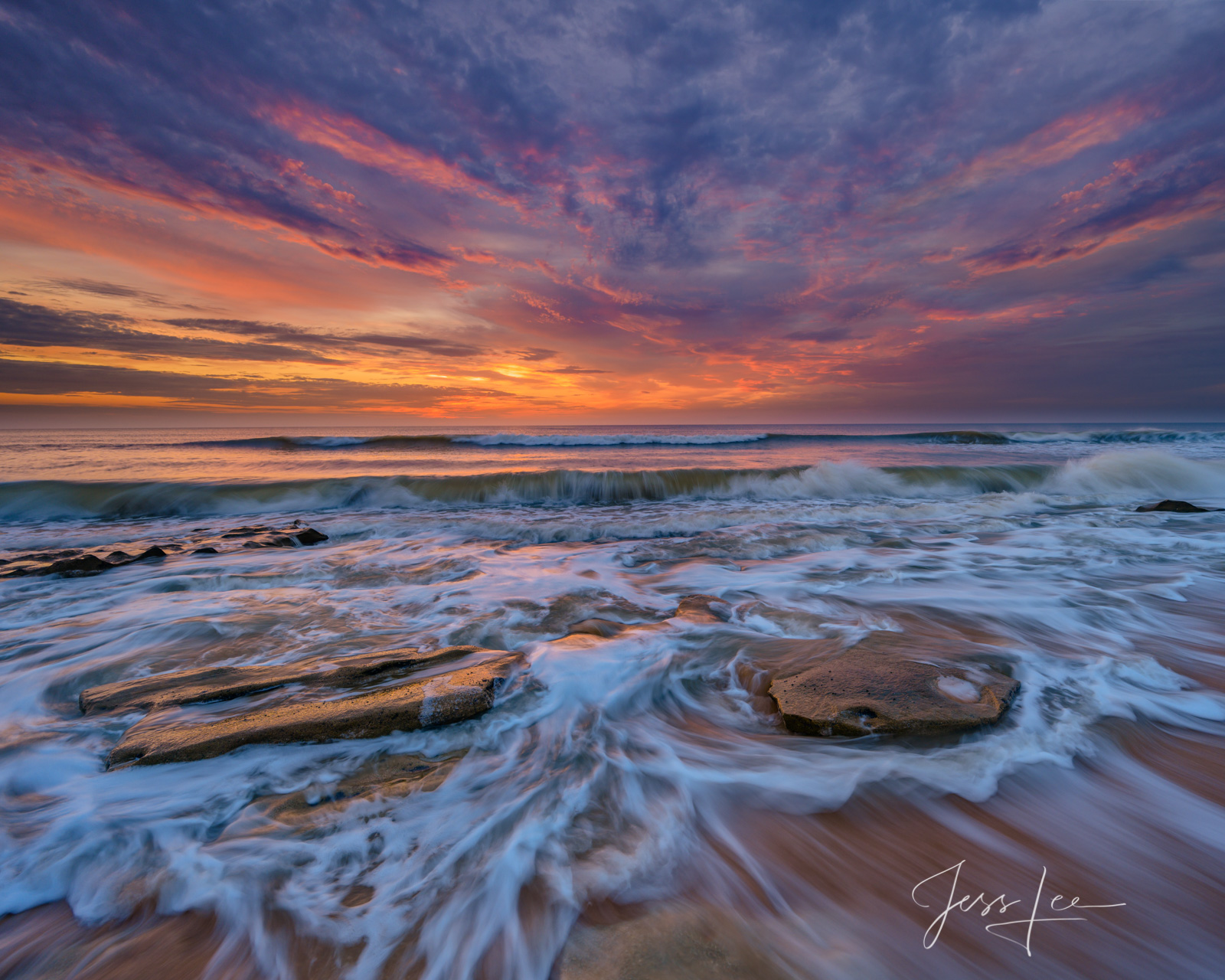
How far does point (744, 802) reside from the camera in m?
2.07

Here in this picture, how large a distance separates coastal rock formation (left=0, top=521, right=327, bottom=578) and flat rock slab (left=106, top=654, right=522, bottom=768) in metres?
5.07

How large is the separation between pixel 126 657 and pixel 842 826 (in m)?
4.80

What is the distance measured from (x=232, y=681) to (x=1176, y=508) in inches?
543

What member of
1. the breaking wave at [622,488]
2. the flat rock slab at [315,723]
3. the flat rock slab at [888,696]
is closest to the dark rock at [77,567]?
the flat rock slab at [315,723]

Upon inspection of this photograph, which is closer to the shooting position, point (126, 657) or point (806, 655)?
point (806, 655)

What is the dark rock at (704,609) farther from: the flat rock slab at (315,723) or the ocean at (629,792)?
the flat rock slab at (315,723)

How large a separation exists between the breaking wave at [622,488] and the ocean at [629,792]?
6803mm

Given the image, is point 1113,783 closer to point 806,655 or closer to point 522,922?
point 806,655

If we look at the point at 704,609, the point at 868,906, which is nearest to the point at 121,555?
the point at 704,609

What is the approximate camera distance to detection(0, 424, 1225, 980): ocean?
1.46 meters

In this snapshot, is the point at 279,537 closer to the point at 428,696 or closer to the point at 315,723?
the point at 315,723

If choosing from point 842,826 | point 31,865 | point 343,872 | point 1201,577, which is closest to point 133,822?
point 31,865
